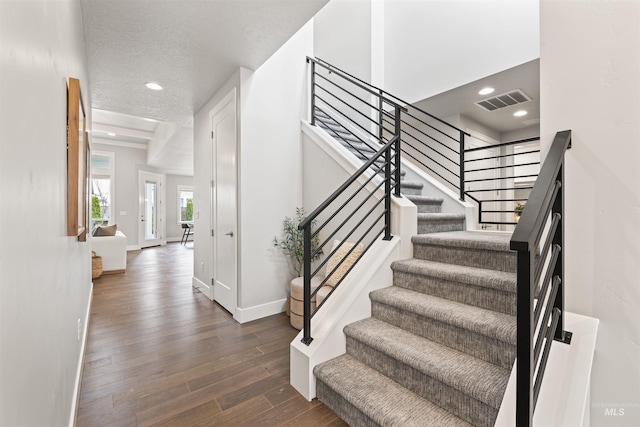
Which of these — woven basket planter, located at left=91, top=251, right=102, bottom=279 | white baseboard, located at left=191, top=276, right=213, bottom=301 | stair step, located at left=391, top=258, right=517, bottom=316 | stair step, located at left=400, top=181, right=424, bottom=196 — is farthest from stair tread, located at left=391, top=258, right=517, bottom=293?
woven basket planter, located at left=91, top=251, right=102, bottom=279

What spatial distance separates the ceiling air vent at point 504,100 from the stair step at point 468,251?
2750 mm

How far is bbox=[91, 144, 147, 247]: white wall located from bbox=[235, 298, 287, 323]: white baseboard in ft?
22.7

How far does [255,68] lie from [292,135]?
2.59ft

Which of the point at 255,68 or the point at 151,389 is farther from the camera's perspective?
the point at 255,68

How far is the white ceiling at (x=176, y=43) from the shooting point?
2104 mm

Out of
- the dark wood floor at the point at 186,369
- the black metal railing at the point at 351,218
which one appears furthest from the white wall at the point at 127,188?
the black metal railing at the point at 351,218

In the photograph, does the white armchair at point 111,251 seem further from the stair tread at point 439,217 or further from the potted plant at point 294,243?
the stair tread at point 439,217

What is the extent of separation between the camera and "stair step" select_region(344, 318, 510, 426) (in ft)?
4.16

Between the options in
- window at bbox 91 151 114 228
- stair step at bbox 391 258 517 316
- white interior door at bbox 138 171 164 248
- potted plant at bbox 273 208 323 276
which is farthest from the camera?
white interior door at bbox 138 171 164 248

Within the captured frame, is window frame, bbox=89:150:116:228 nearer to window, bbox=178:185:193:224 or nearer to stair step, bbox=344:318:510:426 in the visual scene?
window, bbox=178:185:193:224

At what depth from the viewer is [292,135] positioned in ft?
11.1

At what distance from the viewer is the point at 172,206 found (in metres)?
10.5

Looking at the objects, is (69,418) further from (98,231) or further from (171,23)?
(98,231)
